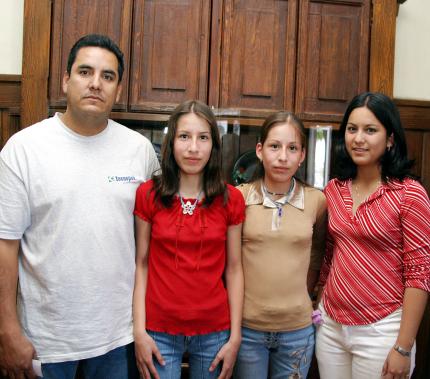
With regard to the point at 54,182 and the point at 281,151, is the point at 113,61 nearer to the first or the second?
the point at 54,182

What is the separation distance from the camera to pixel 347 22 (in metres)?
1.90

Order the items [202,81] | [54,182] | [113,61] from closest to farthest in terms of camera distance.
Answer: [54,182], [113,61], [202,81]

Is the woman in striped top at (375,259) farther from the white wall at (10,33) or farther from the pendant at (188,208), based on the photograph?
the white wall at (10,33)

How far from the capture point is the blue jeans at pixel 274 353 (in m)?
1.29

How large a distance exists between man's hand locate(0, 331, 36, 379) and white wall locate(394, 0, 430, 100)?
1.99 meters

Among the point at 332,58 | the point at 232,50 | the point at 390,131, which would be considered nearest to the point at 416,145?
the point at 332,58

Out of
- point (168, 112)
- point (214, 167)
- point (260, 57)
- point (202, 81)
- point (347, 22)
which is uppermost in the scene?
point (347, 22)

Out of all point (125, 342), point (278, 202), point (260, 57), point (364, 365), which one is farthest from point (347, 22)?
point (125, 342)

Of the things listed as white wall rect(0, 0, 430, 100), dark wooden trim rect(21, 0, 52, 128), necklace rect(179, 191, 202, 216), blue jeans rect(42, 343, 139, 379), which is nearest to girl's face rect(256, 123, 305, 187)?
necklace rect(179, 191, 202, 216)

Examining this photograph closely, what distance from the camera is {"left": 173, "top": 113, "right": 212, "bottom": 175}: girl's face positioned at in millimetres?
1262

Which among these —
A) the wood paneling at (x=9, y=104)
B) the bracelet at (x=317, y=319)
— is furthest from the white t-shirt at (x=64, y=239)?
the wood paneling at (x=9, y=104)

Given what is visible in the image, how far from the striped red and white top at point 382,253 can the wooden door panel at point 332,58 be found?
Answer: 28.0 inches

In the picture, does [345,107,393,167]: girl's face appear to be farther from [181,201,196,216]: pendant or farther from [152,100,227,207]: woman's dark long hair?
[181,201,196,216]: pendant

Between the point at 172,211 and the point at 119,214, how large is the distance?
154 millimetres
